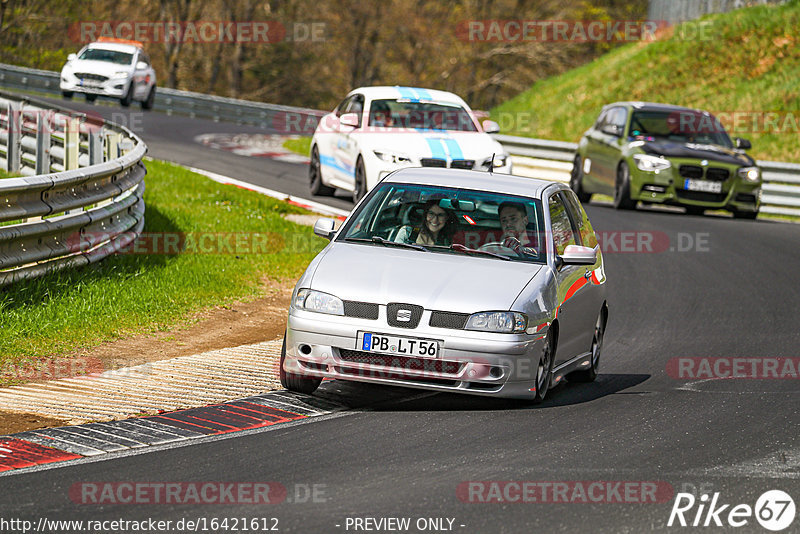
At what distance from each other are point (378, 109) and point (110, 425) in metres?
11.5

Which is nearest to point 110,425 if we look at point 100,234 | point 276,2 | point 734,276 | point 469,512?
point 469,512

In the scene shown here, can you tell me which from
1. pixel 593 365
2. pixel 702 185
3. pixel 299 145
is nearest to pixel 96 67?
pixel 299 145

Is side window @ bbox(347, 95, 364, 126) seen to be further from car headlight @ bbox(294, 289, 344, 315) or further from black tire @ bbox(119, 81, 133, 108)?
black tire @ bbox(119, 81, 133, 108)

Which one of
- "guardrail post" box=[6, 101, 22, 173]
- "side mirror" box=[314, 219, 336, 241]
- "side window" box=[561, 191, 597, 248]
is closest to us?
"side mirror" box=[314, 219, 336, 241]

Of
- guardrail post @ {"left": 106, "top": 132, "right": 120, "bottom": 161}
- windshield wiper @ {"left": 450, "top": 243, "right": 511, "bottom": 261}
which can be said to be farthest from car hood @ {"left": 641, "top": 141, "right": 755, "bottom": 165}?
windshield wiper @ {"left": 450, "top": 243, "right": 511, "bottom": 261}

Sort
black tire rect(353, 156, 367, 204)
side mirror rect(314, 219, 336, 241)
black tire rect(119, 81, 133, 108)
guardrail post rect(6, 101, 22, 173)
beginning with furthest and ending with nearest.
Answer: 1. black tire rect(119, 81, 133, 108)
2. guardrail post rect(6, 101, 22, 173)
3. black tire rect(353, 156, 367, 204)
4. side mirror rect(314, 219, 336, 241)

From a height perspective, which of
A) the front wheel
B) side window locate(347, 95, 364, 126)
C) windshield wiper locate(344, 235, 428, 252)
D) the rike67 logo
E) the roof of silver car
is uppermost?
the roof of silver car

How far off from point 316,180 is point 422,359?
1282 cm

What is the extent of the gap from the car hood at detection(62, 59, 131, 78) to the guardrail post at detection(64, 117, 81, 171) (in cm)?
1695

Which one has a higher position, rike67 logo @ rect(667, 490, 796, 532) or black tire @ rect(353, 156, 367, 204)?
rike67 logo @ rect(667, 490, 796, 532)

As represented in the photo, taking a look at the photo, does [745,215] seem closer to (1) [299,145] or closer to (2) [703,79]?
(1) [299,145]

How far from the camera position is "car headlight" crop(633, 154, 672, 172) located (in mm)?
→ 21186

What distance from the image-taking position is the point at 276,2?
65.9 metres

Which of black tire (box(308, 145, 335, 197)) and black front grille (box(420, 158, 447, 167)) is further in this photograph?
black tire (box(308, 145, 335, 197))
